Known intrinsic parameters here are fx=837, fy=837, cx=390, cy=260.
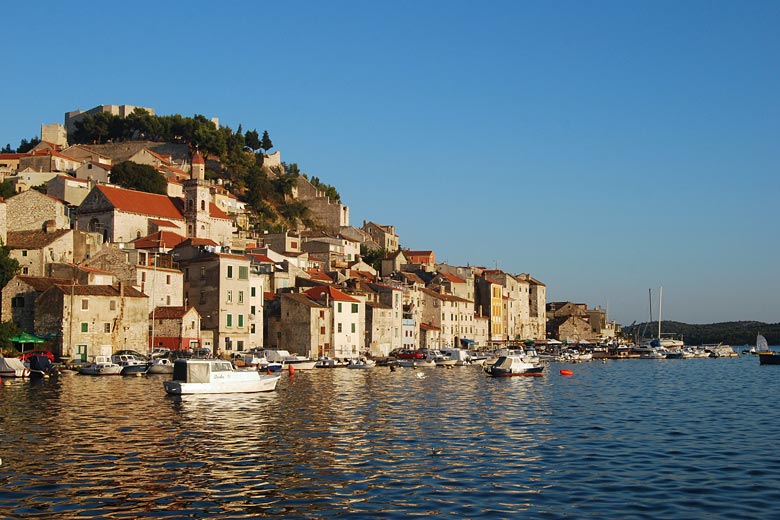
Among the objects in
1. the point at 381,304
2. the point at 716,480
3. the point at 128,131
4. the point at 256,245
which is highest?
the point at 128,131

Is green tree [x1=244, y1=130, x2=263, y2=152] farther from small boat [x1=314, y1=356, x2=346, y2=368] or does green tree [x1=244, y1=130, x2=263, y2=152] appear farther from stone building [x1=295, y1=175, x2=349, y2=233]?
small boat [x1=314, y1=356, x2=346, y2=368]

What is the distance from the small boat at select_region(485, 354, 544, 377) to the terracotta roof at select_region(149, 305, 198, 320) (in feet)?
87.8

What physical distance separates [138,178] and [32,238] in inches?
1253

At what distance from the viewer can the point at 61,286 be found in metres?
66.6

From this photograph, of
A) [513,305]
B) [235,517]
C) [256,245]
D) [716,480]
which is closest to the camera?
[235,517]

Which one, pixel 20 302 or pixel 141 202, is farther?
pixel 141 202

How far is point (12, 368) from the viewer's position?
56.6 m

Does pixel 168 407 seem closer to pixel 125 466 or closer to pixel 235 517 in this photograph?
pixel 125 466

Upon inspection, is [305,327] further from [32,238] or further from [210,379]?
[210,379]

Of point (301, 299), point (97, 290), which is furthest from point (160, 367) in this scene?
point (301, 299)

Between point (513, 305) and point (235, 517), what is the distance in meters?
129

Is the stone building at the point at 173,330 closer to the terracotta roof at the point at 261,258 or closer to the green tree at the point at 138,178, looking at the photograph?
the terracotta roof at the point at 261,258

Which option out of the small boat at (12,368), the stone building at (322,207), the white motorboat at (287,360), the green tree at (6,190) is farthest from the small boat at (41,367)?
the stone building at (322,207)

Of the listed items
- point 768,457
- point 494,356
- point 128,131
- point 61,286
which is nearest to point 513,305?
point 494,356
